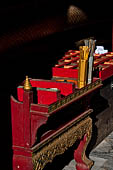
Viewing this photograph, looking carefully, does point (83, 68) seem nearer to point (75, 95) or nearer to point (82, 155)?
point (75, 95)

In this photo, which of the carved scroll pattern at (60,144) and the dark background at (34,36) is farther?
the dark background at (34,36)

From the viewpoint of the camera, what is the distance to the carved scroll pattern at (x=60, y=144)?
3.69 m

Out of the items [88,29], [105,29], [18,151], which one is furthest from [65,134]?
[105,29]

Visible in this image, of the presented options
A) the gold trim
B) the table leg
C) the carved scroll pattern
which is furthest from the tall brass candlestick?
the table leg

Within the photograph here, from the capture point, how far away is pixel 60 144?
13.1ft

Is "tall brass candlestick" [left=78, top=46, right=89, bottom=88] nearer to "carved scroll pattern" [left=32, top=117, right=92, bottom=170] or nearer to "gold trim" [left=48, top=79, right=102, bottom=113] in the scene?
"gold trim" [left=48, top=79, right=102, bottom=113]

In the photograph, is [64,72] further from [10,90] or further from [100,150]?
[100,150]

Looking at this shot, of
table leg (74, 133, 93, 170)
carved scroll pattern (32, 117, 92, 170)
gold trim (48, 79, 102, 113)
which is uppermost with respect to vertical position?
gold trim (48, 79, 102, 113)

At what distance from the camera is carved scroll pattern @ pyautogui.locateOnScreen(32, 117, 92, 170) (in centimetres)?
369

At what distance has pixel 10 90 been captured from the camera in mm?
4035

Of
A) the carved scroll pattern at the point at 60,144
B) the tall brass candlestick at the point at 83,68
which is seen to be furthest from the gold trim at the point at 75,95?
the carved scroll pattern at the point at 60,144

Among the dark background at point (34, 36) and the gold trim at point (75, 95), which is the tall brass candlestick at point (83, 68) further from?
the dark background at point (34, 36)

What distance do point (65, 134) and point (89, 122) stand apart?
2.12 ft

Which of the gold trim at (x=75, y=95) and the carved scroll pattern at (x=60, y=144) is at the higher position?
the gold trim at (x=75, y=95)
